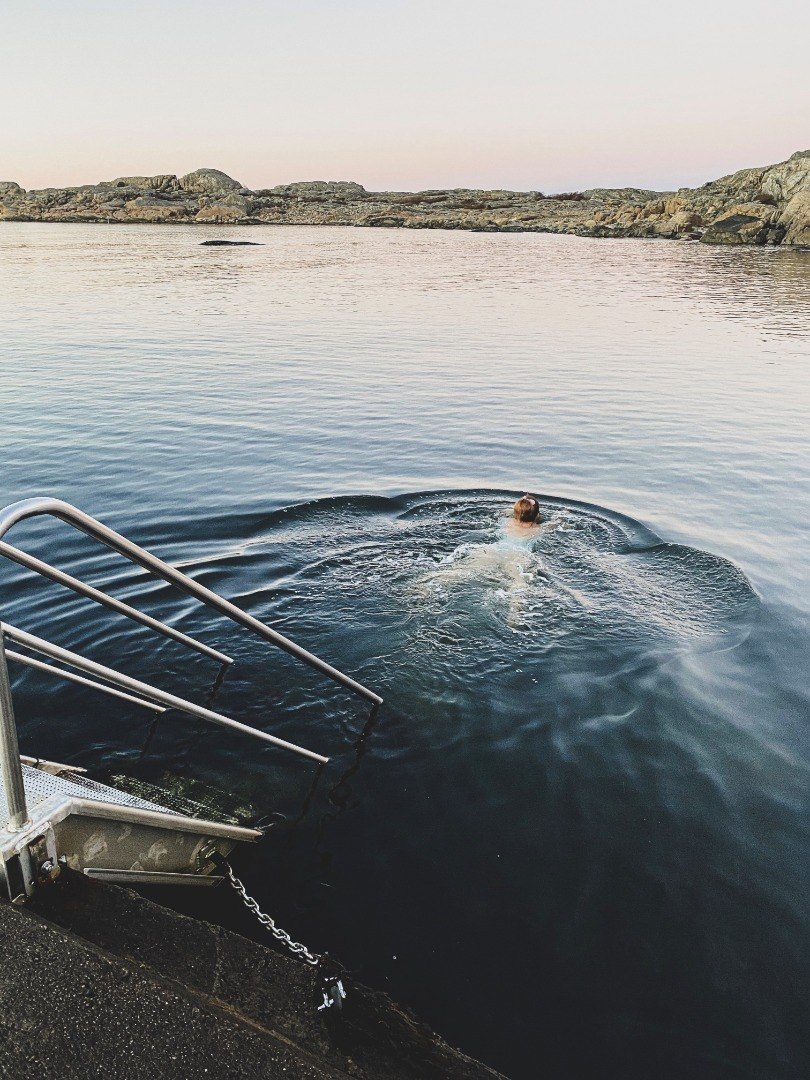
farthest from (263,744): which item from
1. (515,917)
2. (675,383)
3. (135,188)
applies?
(135,188)

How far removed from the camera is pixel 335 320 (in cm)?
3192

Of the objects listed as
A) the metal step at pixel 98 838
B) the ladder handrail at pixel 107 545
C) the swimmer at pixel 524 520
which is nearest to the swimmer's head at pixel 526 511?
the swimmer at pixel 524 520

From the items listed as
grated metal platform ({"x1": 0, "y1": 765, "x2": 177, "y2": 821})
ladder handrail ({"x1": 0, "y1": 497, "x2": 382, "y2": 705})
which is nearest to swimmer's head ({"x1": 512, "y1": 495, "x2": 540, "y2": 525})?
ladder handrail ({"x1": 0, "y1": 497, "x2": 382, "y2": 705})

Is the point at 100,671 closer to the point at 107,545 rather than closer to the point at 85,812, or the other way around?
the point at 85,812

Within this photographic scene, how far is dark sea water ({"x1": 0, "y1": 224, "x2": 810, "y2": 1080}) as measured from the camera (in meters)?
4.46

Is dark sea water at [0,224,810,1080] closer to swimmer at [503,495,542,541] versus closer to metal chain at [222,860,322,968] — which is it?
metal chain at [222,860,322,968]

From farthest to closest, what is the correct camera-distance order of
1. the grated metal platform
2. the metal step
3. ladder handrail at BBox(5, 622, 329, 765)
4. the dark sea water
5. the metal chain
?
the dark sea water < the metal chain < ladder handrail at BBox(5, 622, 329, 765) < the grated metal platform < the metal step

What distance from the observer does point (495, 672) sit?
24.7 ft

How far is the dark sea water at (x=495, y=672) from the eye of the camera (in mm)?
4465

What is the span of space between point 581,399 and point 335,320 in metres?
15.2

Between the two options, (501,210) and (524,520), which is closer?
(524,520)

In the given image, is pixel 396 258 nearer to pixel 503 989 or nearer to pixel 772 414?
pixel 772 414

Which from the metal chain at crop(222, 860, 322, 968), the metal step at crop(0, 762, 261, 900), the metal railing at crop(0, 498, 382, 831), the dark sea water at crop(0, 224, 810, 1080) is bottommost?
the dark sea water at crop(0, 224, 810, 1080)

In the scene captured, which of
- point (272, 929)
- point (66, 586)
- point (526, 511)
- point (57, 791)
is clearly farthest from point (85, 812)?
point (526, 511)
